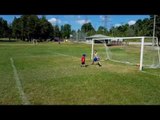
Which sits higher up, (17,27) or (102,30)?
(17,27)

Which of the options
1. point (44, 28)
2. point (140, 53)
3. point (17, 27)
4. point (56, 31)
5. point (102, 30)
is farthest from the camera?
point (56, 31)

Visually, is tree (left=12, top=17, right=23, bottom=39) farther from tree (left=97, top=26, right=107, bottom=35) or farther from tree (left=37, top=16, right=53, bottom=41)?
tree (left=97, top=26, right=107, bottom=35)

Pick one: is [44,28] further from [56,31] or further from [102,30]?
[102,30]

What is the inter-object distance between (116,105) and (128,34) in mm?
96205

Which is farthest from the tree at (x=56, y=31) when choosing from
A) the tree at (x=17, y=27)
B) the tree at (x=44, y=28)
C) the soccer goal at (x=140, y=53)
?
the soccer goal at (x=140, y=53)

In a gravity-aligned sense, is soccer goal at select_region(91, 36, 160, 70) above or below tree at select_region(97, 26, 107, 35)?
below

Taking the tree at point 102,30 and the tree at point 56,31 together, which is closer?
the tree at point 102,30

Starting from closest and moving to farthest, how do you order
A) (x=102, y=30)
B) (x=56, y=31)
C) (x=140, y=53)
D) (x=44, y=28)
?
(x=140, y=53), (x=44, y=28), (x=102, y=30), (x=56, y=31)

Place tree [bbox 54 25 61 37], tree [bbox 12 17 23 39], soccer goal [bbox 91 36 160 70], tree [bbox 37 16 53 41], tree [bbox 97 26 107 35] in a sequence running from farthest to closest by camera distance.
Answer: tree [bbox 54 25 61 37] < tree [bbox 97 26 107 35] < tree [bbox 37 16 53 41] < tree [bbox 12 17 23 39] < soccer goal [bbox 91 36 160 70]

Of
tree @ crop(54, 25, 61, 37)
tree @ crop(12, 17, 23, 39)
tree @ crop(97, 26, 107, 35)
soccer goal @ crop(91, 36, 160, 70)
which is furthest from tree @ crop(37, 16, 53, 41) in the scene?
soccer goal @ crop(91, 36, 160, 70)

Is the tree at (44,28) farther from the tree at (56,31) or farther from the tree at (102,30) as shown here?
the tree at (102,30)


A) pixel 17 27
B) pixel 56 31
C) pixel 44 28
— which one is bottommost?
pixel 56 31

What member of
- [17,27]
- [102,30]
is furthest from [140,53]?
[102,30]
